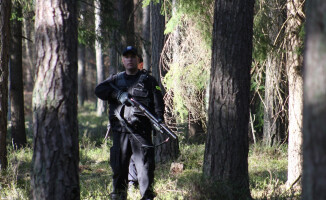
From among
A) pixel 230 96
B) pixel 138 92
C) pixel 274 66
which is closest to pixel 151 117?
pixel 138 92

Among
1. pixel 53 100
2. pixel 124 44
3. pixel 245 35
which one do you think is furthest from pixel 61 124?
pixel 124 44

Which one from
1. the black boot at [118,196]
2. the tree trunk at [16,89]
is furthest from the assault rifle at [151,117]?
the tree trunk at [16,89]

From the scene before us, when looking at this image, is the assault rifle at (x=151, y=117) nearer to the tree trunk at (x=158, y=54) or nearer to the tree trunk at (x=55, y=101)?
the tree trunk at (x=55, y=101)

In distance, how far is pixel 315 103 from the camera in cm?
220

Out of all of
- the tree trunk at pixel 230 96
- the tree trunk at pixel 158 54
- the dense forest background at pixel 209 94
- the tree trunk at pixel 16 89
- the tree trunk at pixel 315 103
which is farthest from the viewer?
the tree trunk at pixel 16 89

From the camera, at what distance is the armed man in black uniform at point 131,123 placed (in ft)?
17.3

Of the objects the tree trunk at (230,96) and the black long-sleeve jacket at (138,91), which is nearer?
the tree trunk at (230,96)

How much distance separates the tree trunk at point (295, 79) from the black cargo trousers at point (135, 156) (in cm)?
249

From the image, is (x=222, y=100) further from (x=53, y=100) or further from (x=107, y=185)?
(x=107, y=185)

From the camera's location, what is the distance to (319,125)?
2.17m

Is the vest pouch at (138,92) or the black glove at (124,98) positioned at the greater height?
the vest pouch at (138,92)

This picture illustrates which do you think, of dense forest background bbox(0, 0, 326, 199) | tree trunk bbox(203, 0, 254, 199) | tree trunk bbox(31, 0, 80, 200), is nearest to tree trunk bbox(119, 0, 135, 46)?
dense forest background bbox(0, 0, 326, 199)

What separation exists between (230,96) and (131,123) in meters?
1.42

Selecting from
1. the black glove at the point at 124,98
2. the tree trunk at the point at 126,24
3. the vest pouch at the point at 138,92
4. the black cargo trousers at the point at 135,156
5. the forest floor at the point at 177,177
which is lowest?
the forest floor at the point at 177,177
